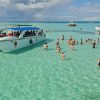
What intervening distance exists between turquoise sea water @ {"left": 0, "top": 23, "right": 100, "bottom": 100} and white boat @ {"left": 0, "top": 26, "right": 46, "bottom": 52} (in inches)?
42.2

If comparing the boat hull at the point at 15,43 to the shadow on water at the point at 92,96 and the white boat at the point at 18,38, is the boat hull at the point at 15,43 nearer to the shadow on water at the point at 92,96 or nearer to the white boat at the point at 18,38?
the white boat at the point at 18,38

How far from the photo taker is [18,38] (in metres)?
29.2

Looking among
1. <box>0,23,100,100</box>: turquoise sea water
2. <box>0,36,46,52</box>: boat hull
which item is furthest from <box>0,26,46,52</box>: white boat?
<box>0,23,100,100</box>: turquoise sea water

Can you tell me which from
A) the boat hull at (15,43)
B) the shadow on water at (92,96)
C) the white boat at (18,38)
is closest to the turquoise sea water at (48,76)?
the shadow on water at (92,96)

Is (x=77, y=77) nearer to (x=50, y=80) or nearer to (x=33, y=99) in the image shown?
(x=50, y=80)

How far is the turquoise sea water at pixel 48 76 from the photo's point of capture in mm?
14617

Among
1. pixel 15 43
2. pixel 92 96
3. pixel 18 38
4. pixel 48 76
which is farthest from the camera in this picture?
pixel 18 38

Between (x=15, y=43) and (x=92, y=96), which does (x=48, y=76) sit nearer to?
(x=92, y=96)

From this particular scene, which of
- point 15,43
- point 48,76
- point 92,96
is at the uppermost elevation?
point 15,43

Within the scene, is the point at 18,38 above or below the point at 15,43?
above

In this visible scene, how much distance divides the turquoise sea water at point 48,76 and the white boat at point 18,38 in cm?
107

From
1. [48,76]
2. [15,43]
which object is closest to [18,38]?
[15,43]

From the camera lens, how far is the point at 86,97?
46.0 feet

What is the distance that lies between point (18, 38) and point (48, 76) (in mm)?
11881
